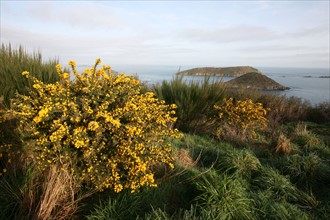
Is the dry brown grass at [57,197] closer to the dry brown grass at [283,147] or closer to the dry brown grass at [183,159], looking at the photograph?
the dry brown grass at [183,159]

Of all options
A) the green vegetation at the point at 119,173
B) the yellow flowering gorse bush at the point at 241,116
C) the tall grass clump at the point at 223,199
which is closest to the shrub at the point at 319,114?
the yellow flowering gorse bush at the point at 241,116

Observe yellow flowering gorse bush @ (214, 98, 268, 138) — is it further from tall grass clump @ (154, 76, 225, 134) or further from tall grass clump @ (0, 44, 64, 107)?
tall grass clump @ (0, 44, 64, 107)

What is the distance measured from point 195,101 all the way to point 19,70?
4.35 meters

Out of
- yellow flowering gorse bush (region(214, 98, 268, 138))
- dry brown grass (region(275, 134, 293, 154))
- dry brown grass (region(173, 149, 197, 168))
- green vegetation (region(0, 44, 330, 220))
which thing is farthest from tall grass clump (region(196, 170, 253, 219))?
yellow flowering gorse bush (region(214, 98, 268, 138))

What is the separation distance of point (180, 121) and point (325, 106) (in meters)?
8.20

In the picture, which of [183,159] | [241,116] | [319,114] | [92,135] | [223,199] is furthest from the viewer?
[319,114]

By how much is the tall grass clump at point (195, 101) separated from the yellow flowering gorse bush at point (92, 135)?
3.41 meters

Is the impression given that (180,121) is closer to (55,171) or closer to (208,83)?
(208,83)

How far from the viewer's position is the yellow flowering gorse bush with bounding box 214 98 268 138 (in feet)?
20.4

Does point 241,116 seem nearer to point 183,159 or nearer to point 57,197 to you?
point 183,159

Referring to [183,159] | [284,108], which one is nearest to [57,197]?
[183,159]

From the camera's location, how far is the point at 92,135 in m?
3.03

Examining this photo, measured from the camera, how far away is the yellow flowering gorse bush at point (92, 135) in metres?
2.76

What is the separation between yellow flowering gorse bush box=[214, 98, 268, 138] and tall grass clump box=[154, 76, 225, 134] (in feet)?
1.35
